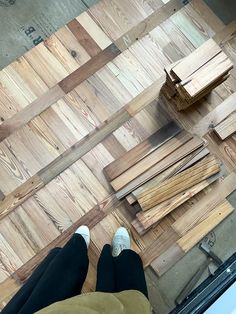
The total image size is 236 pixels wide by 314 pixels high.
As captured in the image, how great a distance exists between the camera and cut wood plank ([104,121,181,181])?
1.80 m

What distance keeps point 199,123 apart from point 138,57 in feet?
1.36

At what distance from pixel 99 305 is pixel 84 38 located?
49.5 inches

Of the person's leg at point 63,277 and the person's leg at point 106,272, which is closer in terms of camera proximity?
the person's leg at point 63,277

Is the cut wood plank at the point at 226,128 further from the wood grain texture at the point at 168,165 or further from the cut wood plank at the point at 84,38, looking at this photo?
the cut wood plank at the point at 84,38

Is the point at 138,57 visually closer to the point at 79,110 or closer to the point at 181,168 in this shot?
the point at 79,110

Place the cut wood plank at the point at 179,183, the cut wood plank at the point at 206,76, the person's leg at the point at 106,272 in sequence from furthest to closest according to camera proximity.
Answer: the cut wood plank at the point at 179,183 < the cut wood plank at the point at 206,76 < the person's leg at the point at 106,272

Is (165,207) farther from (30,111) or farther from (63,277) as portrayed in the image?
(30,111)

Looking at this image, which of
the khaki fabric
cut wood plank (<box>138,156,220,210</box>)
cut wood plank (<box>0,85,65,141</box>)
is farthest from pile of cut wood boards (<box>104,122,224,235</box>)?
the khaki fabric

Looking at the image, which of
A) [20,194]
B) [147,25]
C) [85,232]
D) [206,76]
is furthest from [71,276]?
[147,25]

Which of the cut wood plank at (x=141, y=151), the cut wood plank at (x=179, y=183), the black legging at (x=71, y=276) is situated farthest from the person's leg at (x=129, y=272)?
the cut wood plank at (x=141, y=151)

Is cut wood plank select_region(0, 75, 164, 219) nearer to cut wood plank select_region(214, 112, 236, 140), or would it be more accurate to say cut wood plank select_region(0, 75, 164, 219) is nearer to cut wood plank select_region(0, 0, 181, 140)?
cut wood plank select_region(0, 0, 181, 140)

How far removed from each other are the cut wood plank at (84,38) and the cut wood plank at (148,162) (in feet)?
1.78

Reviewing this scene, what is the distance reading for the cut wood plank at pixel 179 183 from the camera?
1758 mm

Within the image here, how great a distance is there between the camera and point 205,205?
A: 1.81 meters
